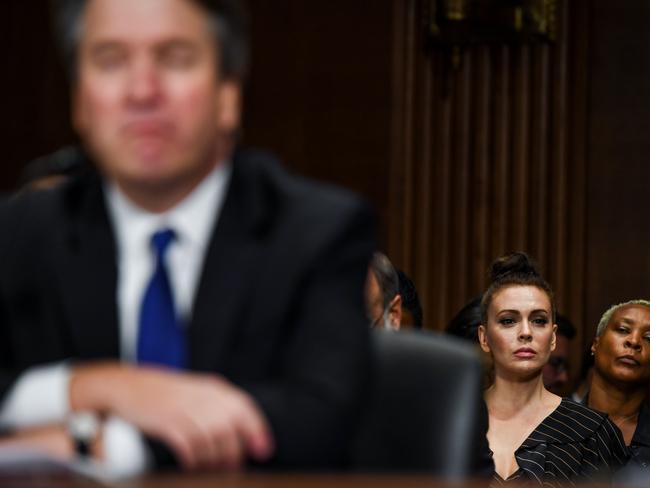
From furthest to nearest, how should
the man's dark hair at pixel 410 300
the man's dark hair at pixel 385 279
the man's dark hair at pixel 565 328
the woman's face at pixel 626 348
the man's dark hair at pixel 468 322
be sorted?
the man's dark hair at pixel 565 328 < the woman's face at pixel 626 348 < the man's dark hair at pixel 468 322 < the man's dark hair at pixel 410 300 < the man's dark hair at pixel 385 279

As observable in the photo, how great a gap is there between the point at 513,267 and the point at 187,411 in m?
3.59

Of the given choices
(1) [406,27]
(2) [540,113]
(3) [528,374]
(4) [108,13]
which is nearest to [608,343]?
(3) [528,374]

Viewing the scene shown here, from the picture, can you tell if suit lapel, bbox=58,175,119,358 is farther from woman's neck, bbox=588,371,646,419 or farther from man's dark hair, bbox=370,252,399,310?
woman's neck, bbox=588,371,646,419

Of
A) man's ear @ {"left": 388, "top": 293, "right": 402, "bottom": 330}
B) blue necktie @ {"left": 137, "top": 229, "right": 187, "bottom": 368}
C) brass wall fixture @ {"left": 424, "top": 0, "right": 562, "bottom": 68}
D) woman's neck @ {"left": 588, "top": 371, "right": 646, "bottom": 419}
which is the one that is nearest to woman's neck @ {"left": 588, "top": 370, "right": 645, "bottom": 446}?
woman's neck @ {"left": 588, "top": 371, "right": 646, "bottom": 419}

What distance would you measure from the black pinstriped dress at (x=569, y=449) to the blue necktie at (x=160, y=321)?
2917mm

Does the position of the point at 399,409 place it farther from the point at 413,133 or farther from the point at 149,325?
the point at 413,133

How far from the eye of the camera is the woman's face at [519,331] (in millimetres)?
4750

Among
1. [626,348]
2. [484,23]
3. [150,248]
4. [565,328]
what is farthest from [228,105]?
[484,23]

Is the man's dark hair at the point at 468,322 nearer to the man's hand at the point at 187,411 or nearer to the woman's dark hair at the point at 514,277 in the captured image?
the woman's dark hair at the point at 514,277

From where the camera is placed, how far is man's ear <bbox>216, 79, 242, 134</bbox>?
68.3 inches

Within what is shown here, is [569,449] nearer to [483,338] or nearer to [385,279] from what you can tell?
[483,338]

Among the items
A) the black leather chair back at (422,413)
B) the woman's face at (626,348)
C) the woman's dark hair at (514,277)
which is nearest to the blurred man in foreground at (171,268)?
the black leather chair back at (422,413)

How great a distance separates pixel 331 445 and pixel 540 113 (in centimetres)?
474

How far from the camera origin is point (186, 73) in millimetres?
1679
